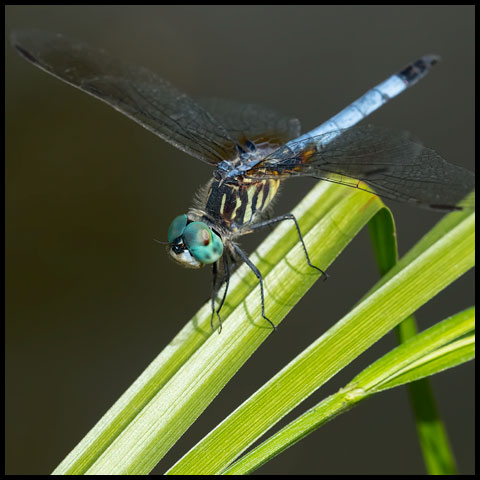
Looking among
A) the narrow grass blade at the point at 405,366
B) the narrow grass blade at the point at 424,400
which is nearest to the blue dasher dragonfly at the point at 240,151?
the narrow grass blade at the point at 424,400

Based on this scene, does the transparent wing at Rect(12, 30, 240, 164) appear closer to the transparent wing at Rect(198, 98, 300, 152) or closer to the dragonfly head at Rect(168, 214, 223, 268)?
the transparent wing at Rect(198, 98, 300, 152)

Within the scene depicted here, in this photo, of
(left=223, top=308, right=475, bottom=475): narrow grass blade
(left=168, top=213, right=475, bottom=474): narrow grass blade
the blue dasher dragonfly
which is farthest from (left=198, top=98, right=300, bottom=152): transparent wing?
(left=223, top=308, right=475, bottom=475): narrow grass blade

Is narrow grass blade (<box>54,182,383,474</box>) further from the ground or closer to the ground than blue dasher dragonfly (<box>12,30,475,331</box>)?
closer to the ground

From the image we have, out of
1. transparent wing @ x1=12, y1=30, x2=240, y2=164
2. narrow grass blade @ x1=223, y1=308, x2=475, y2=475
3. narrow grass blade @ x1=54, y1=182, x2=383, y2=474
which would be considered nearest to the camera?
narrow grass blade @ x1=223, y1=308, x2=475, y2=475

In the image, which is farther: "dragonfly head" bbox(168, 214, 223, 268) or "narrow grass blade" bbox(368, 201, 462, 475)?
"dragonfly head" bbox(168, 214, 223, 268)

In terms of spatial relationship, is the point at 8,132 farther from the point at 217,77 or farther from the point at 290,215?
the point at 290,215

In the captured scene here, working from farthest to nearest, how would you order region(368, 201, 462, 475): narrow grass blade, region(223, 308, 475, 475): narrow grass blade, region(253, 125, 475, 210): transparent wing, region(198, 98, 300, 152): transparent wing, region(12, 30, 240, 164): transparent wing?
region(198, 98, 300, 152): transparent wing
region(12, 30, 240, 164): transparent wing
region(253, 125, 475, 210): transparent wing
region(368, 201, 462, 475): narrow grass blade
region(223, 308, 475, 475): narrow grass blade
